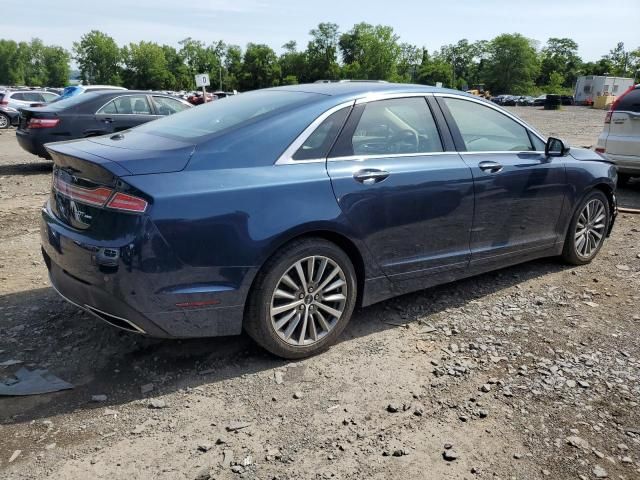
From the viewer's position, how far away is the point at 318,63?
13200 centimetres

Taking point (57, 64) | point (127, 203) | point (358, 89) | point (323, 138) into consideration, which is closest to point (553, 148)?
point (358, 89)

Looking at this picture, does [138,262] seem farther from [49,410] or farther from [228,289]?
A: [49,410]

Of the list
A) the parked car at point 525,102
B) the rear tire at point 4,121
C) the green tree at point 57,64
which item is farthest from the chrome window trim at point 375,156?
the green tree at point 57,64

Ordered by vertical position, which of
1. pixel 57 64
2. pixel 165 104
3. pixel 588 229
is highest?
pixel 57 64

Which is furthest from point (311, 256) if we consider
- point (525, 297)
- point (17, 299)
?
point (17, 299)

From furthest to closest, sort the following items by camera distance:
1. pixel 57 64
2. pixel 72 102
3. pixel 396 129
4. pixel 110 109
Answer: pixel 57 64
pixel 110 109
pixel 72 102
pixel 396 129

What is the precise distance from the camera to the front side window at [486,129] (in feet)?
14.1

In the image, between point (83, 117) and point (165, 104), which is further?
point (165, 104)

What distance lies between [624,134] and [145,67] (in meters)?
133

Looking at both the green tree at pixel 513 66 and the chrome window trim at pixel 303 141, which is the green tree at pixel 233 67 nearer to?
the green tree at pixel 513 66

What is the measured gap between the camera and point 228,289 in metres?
3.14

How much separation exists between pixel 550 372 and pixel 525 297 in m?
1.26

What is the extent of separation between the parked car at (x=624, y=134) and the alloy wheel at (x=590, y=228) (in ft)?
11.7

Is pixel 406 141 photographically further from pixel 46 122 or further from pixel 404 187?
pixel 46 122
